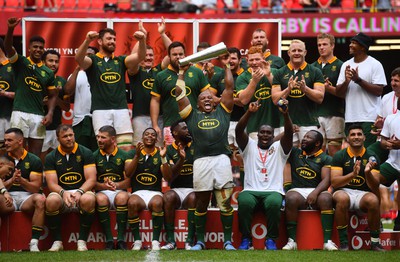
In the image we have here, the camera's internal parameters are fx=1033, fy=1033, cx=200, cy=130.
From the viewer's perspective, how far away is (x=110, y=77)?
44.1 feet

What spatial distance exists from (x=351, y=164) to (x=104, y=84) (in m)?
3.40

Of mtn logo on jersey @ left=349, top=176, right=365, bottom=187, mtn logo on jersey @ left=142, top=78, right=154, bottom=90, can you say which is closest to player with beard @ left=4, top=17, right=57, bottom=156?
mtn logo on jersey @ left=142, top=78, right=154, bottom=90

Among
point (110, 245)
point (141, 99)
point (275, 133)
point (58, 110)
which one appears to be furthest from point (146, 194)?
point (58, 110)

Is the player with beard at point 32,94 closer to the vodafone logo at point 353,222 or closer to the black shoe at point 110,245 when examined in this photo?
the black shoe at point 110,245

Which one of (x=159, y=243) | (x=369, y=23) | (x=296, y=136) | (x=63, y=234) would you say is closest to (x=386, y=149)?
(x=296, y=136)

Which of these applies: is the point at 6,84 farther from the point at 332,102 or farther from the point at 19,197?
the point at 332,102

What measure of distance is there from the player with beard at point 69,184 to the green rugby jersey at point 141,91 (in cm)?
144

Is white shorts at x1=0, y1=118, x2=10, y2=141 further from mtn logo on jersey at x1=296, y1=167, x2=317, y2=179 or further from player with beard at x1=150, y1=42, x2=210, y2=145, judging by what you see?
mtn logo on jersey at x1=296, y1=167, x2=317, y2=179

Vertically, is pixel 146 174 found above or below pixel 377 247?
above

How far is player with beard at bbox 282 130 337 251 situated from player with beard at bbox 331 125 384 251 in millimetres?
119

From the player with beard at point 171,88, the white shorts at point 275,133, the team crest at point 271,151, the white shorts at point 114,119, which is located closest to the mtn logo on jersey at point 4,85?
the white shorts at point 114,119

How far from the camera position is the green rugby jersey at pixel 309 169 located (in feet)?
40.9

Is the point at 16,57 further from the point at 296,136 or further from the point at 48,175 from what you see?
the point at 296,136

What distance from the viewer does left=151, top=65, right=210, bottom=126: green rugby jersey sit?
13.5 meters
